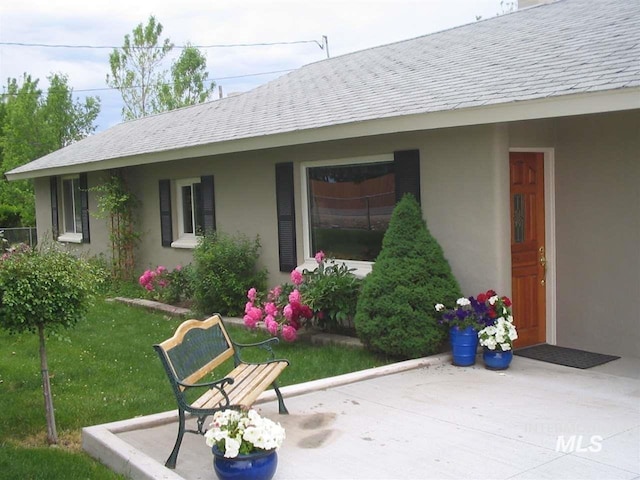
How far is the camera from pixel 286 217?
33.3 ft

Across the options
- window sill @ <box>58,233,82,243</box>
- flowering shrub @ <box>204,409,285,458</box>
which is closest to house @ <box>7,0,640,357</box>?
flowering shrub @ <box>204,409,285,458</box>

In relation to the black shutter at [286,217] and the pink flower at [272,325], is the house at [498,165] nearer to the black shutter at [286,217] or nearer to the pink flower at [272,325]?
the black shutter at [286,217]

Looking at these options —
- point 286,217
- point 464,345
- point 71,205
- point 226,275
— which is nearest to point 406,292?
point 464,345

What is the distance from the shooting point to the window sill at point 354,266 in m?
8.97

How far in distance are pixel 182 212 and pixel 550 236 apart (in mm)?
7131

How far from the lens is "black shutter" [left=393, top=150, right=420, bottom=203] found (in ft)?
26.5

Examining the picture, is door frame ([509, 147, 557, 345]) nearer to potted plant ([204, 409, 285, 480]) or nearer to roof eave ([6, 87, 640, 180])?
roof eave ([6, 87, 640, 180])

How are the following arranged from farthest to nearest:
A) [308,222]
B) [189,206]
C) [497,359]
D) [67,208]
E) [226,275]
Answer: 1. [67,208]
2. [189,206]
3. [226,275]
4. [308,222]
5. [497,359]

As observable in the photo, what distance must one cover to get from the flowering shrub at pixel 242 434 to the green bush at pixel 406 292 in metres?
3.16

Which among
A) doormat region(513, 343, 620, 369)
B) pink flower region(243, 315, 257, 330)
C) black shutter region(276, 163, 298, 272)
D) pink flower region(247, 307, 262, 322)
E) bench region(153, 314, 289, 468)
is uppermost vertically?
black shutter region(276, 163, 298, 272)

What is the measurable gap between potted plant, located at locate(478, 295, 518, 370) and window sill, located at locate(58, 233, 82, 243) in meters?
11.7

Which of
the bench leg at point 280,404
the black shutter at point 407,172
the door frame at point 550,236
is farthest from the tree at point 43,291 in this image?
the door frame at point 550,236

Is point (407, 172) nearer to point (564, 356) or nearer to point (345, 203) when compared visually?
point (345, 203)

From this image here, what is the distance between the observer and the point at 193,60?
3844 cm
